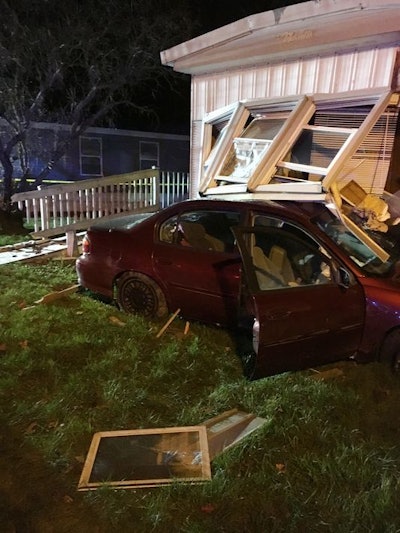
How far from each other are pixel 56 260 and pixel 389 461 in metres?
6.61

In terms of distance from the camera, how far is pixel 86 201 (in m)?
8.91

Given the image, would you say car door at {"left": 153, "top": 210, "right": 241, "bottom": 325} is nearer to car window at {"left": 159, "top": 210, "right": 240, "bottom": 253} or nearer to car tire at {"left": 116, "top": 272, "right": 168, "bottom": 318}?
car window at {"left": 159, "top": 210, "right": 240, "bottom": 253}

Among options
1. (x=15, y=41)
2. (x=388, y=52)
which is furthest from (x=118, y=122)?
(x=388, y=52)

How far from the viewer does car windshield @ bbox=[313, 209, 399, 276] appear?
159 inches

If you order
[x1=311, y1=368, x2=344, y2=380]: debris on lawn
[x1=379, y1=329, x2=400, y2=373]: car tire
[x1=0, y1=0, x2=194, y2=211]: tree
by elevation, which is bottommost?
[x1=311, y1=368, x2=344, y2=380]: debris on lawn

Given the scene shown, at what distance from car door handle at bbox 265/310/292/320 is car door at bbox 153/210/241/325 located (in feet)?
3.11

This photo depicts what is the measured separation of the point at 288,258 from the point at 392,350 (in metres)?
1.17

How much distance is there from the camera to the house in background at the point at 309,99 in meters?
5.37

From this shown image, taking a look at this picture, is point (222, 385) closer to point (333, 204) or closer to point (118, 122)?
point (333, 204)

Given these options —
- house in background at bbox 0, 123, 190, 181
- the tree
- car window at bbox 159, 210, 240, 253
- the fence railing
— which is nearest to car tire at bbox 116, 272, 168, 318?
car window at bbox 159, 210, 240, 253

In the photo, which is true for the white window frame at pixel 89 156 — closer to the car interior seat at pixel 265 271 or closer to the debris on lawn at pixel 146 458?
the car interior seat at pixel 265 271

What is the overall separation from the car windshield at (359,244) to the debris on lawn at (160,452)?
1.72 m

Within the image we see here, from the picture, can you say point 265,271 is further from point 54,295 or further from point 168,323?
point 54,295

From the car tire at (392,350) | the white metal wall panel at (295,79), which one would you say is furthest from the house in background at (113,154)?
the car tire at (392,350)
